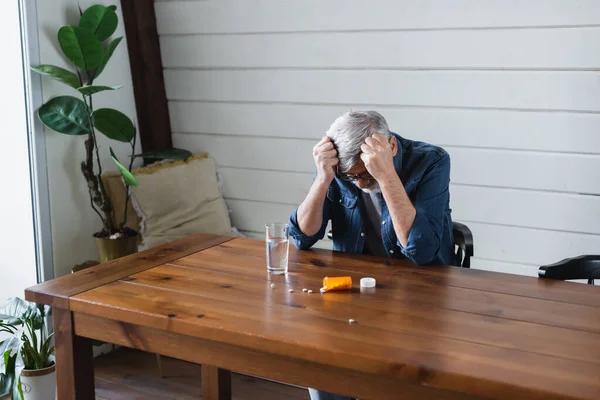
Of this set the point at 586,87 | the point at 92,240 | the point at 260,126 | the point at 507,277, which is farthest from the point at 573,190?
the point at 92,240

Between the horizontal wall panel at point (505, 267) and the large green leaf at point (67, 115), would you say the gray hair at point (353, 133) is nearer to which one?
the horizontal wall panel at point (505, 267)

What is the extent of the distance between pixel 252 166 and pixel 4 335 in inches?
56.0

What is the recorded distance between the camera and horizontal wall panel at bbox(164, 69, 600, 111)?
278 cm

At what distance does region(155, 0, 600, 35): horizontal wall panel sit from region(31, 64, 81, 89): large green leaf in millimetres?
779

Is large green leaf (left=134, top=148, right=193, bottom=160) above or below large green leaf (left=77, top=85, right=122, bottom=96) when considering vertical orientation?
below

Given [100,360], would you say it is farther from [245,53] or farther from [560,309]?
[560,309]

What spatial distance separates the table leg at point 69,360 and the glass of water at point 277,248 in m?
0.56

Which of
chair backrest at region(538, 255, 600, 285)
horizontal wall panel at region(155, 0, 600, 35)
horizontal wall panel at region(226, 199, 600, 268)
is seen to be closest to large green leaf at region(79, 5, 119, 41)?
horizontal wall panel at region(155, 0, 600, 35)

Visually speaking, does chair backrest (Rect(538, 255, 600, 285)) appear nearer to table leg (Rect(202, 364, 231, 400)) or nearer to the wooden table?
the wooden table

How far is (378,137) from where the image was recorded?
2113 millimetres

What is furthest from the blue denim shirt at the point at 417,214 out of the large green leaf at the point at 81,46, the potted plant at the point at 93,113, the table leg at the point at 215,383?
the large green leaf at the point at 81,46

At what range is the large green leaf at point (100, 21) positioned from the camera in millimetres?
3174

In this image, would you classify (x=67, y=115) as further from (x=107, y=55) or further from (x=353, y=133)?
(x=353, y=133)

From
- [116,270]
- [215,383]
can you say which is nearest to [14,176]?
[116,270]
